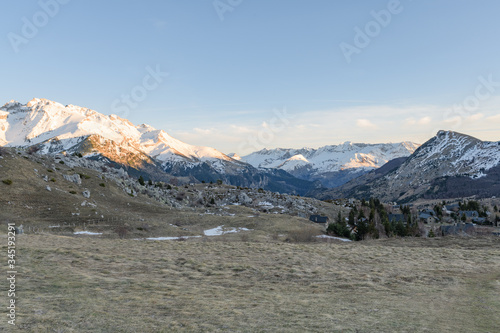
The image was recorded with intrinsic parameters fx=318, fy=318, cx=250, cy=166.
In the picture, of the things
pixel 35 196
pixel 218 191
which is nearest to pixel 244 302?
pixel 35 196

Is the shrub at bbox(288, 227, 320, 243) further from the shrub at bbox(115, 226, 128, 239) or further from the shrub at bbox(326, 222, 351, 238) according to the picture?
the shrub at bbox(115, 226, 128, 239)

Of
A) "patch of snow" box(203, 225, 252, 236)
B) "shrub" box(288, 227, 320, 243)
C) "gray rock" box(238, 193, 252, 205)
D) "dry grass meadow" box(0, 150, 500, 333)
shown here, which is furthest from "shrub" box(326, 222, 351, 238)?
"gray rock" box(238, 193, 252, 205)

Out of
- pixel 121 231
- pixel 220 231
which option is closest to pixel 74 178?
pixel 121 231

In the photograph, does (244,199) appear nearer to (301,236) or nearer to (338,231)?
(338,231)

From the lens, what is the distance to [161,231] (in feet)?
180

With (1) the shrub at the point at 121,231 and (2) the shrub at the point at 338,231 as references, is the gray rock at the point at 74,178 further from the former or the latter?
(2) the shrub at the point at 338,231

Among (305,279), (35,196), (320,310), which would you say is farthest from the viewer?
(35,196)

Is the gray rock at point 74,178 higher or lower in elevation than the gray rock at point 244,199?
higher

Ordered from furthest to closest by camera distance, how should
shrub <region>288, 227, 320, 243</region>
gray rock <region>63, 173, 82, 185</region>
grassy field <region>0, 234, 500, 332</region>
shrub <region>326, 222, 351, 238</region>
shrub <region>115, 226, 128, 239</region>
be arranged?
1. shrub <region>326, 222, 351, 238</region>
2. gray rock <region>63, 173, 82, 185</region>
3. shrub <region>288, 227, 320, 243</region>
4. shrub <region>115, 226, 128, 239</region>
5. grassy field <region>0, 234, 500, 332</region>

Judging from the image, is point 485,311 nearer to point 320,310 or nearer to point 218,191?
point 320,310

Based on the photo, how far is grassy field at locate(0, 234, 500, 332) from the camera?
1306 cm

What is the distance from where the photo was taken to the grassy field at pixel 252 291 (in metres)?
13.1

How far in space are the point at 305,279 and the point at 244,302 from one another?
23.1ft

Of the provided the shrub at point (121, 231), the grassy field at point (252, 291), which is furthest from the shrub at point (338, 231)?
the shrub at point (121, 231)
